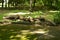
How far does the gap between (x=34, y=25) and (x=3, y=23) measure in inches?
124

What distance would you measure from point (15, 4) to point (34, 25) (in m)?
18.4

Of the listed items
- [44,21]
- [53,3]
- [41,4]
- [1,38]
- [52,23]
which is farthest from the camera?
[41,4]

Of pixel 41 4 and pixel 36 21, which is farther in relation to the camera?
pixel 41 4

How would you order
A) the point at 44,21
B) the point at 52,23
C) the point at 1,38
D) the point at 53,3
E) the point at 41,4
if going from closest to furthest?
the point at 1,38
the point at 52,23
the point at 44,21
the point at 53,3
the point at 41,4

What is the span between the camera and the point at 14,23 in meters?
17.3

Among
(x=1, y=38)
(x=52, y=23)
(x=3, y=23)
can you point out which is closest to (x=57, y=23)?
(x=52, y=23)

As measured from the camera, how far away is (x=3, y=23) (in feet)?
56.3

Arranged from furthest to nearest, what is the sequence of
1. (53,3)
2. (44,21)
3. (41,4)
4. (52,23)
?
1. (41,4)
2. (53,3)
3. (44,21)
4. (52,23)

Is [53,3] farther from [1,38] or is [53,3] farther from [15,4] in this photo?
[1,38]

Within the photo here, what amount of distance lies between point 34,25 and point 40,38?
209 inches

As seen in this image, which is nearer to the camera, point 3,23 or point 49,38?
point 49,38

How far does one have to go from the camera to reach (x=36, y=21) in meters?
17.6

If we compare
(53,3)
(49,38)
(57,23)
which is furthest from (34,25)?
(53,3)

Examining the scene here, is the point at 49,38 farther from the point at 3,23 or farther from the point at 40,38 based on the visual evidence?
the point at 3,23
